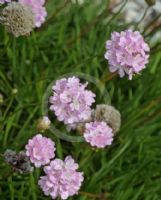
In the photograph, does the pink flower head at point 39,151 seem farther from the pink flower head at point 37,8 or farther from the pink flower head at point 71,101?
the pink flower head at point 37,8

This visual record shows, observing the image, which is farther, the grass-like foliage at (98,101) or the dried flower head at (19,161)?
the grass-like foliage at (98,101)

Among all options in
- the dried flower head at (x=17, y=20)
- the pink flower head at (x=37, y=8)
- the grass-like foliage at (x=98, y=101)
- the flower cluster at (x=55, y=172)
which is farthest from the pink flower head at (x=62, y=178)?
the pink flower head at (x=37, y=8)

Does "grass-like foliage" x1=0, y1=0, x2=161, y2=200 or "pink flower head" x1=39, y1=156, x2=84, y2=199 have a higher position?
"grass-like foliage" x1=0, y1=0, x2=161, y2=200

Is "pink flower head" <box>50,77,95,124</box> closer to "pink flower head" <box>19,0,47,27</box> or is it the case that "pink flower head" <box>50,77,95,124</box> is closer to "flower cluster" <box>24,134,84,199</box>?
"flower cluster" <box>24,134,84,199</box>

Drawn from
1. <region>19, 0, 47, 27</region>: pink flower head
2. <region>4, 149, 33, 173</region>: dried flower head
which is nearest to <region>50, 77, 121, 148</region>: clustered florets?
<region>4, 149, 33, 173</region>: dried flower head

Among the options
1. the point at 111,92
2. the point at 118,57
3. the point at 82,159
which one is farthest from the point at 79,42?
the point at 118,57

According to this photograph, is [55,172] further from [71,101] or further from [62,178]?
[71,101]

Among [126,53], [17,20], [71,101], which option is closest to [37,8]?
[17,20]
